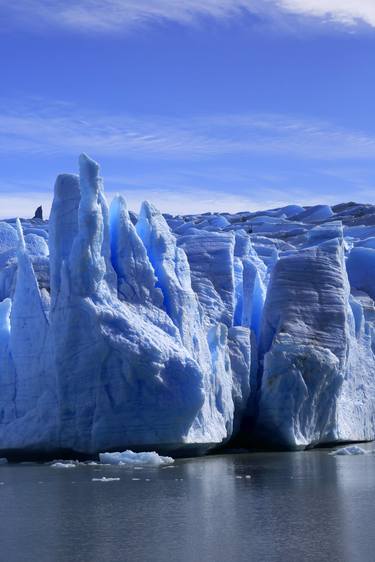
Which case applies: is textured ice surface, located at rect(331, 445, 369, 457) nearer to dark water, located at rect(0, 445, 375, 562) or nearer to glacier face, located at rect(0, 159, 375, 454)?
glacier face, located at rect(0, 159, 375, 454)

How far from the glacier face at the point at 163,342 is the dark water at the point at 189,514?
843 mm

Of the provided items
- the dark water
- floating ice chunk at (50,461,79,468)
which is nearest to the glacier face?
floating ice chunk at (50,461,79,468)

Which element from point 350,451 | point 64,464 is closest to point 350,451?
point 350,451

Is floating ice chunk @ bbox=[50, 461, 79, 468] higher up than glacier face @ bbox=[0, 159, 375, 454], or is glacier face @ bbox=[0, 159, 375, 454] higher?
glacier face @ bbox=[0, 159, 375, 454]

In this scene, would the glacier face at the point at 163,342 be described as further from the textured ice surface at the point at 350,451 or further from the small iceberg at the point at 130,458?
the textured ice surface at the point at 350,451

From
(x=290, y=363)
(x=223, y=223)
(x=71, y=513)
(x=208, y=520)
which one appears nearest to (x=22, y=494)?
(x=71, y=513)

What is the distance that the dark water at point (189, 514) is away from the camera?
9.14m

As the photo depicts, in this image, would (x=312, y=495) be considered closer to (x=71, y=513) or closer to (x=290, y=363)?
(x=71, y=513)

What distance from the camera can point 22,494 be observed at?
11930mm

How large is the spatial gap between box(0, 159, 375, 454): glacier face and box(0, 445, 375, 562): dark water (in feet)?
2.76

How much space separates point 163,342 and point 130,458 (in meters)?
1.65

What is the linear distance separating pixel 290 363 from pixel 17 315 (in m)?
4.34

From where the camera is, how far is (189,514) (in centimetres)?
1081

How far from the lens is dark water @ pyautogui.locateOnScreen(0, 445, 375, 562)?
914cm
